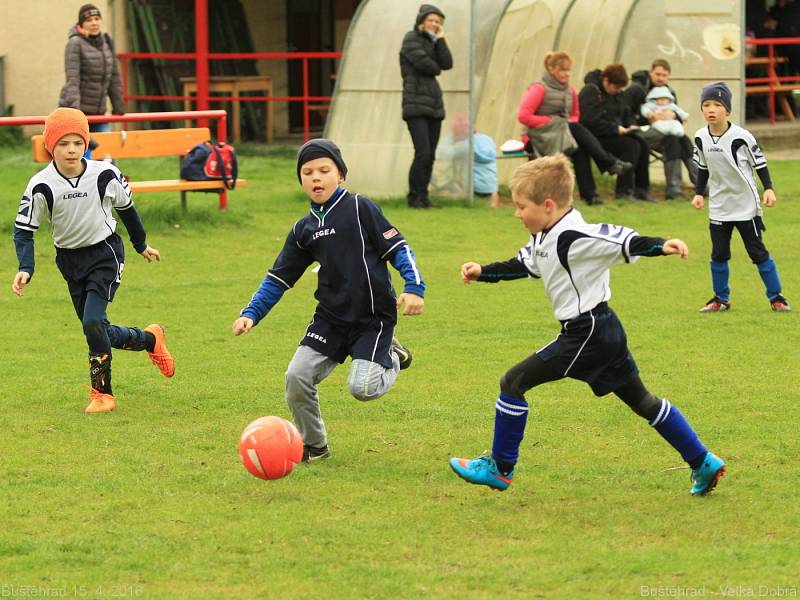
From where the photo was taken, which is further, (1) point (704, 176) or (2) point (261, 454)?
(1) point (704, 176)

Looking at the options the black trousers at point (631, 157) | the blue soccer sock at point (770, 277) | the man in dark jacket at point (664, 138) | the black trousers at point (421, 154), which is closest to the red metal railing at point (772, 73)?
the man in dark jacket at point (664, 138)

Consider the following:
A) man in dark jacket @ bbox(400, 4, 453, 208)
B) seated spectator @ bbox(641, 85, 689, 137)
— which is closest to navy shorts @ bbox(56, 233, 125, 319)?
man in dark jacket @ bbox(400, 4, 453, 208)

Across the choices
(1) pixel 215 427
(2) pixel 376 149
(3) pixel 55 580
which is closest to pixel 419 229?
(2) pixel 376 149

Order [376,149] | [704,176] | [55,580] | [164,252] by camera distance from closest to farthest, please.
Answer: [55,580], [704,176], [164,252], [376,149]

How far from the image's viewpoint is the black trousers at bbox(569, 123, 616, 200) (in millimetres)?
17328

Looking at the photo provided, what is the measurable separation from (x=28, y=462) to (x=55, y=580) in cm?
179

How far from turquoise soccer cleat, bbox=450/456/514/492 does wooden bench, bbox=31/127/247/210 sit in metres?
9.13

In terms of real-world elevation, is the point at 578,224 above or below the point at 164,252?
above

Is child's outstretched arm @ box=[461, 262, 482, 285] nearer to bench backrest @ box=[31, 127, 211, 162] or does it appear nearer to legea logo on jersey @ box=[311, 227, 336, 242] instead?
legea logo on jersey @ box=[311, 227, 336, 242]

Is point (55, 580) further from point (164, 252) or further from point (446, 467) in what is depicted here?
point (164, 252)

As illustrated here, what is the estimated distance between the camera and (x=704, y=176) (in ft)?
36.0

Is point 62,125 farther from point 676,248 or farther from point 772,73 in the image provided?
point 772,73

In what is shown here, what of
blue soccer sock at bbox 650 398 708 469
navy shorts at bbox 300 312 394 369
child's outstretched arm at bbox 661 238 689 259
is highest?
child's outstretched arm at bbox 661 238 689 259

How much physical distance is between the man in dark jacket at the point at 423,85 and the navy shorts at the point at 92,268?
8776 mm
